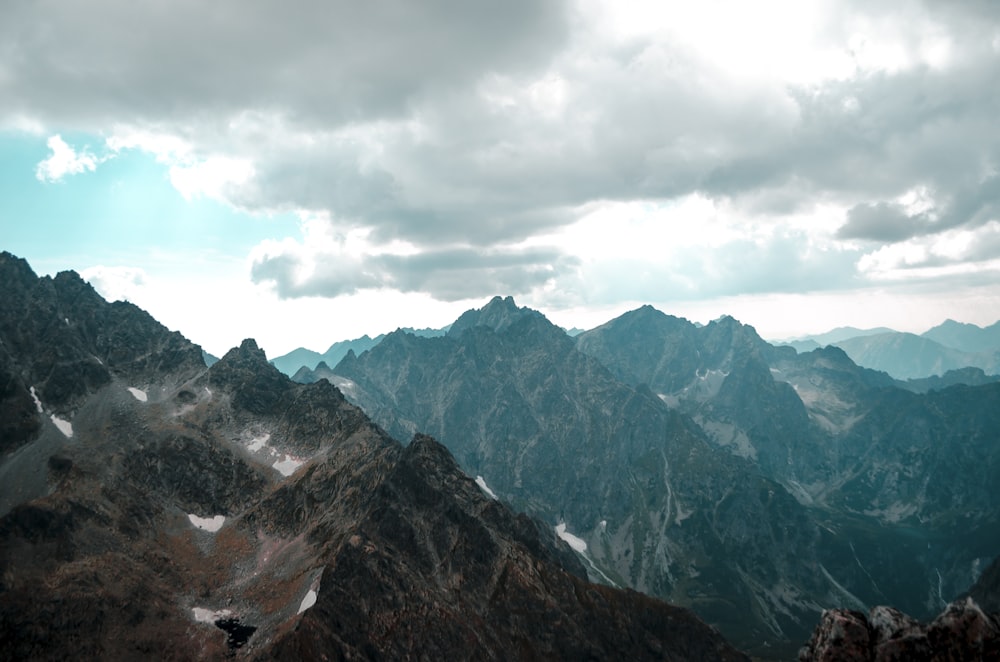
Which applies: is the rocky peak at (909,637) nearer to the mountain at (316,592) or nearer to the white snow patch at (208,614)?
the mountain at (316,592)

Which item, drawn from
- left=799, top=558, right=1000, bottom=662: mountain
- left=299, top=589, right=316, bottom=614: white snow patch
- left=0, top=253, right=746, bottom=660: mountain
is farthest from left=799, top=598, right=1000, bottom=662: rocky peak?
left=299, top=589, right=316, bottom=614: white snow patch

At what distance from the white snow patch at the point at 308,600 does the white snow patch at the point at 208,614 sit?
2584cm

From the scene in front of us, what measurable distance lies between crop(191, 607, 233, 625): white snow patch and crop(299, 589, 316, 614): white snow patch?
25838mm

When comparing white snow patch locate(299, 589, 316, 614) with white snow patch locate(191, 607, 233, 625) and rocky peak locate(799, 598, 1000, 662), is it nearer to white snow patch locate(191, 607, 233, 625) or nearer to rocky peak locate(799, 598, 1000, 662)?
white snow patch locate(191, 607, 233, 625)

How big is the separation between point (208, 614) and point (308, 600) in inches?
1310

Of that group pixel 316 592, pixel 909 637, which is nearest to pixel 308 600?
pixel 316 592

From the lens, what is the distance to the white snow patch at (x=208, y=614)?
158625 mm

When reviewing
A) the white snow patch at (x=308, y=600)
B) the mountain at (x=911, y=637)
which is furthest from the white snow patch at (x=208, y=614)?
the mountain at (x=911, y=637)

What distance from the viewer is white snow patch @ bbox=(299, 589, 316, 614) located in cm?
15238

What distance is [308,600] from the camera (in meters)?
155

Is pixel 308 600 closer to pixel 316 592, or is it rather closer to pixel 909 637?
pixel 316 592

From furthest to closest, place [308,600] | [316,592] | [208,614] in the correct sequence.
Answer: [208,614]
[308,600]
[316,592]

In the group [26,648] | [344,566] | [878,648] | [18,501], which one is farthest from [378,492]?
[878,648]

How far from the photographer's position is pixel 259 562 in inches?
7407
